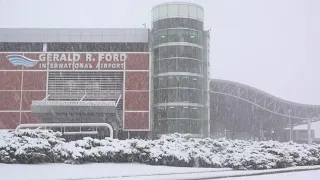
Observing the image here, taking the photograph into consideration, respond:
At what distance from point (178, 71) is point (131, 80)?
555 cm

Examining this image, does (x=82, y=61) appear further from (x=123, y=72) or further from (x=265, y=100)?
(x=265, y=100)

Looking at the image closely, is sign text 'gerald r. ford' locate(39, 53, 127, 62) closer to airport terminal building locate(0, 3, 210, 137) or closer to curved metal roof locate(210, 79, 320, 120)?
airport terminal building locate(0, 3, 210, 137)

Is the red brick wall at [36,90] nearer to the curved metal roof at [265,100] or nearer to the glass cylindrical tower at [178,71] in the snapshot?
the glass cylindrical tower at [178,71]

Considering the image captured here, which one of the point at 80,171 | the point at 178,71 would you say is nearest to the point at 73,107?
the point at 178,71

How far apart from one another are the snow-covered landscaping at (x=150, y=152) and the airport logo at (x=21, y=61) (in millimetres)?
29086

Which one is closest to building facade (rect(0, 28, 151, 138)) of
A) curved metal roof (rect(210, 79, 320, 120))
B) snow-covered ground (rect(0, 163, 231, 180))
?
curved metal roof (rect(210, 79, 320, 120))

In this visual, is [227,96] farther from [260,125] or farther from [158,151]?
[158,151]

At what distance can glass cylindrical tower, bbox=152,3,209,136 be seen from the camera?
163 ft

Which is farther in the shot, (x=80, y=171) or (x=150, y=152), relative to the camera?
(x=150, y=152)

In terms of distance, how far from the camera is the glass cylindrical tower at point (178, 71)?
4962 cm

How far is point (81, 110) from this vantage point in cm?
4500

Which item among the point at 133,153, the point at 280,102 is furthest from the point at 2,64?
the point at 280,102

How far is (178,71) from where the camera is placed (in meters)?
50.1

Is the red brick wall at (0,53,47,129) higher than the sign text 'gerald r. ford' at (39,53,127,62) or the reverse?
the reverse
